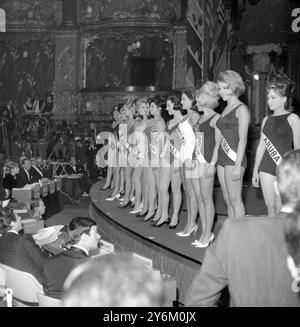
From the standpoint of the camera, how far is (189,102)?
4867 mm

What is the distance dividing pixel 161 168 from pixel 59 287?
2.45m

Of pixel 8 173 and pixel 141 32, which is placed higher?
pixel 141 32

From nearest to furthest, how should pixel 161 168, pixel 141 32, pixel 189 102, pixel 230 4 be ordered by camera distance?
pixel 189 102
pixel 161 168
pixel 230 4
pixel 141 32

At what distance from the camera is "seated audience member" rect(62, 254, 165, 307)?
112cm

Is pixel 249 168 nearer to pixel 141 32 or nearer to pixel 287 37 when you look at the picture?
pixel 287 37

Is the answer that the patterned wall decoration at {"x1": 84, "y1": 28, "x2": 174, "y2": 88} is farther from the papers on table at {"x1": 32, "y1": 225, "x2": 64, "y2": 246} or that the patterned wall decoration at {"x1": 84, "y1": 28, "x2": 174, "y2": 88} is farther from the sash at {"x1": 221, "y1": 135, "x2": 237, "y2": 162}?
the sash at {"x1": 221, "y1": 135, "x2": 237, "y2": 162}

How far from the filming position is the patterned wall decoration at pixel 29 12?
57.3ft

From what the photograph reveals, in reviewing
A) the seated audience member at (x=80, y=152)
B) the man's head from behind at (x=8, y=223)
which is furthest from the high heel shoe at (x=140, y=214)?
the seated audience member at (x=80, y=152)

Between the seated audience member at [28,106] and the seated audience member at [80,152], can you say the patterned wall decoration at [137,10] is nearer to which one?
the seated audience member at [28,106]

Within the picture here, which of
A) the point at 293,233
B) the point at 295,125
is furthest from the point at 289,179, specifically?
the point at 295,125

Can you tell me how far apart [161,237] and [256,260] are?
3.42m

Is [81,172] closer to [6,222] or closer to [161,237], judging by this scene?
[161,237]

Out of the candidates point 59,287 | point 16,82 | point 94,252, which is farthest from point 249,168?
point 16,82
